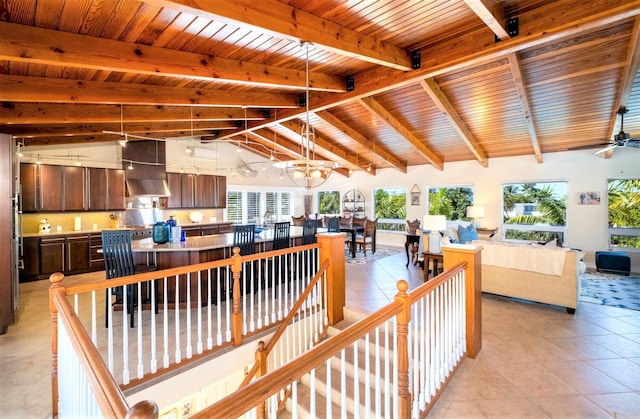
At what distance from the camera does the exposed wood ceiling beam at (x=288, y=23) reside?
2254 millimetres

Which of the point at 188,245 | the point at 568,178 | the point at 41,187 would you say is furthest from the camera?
the point at 568,178

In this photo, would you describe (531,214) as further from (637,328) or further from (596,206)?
(637,328)

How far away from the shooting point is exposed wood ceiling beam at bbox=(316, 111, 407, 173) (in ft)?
22.3

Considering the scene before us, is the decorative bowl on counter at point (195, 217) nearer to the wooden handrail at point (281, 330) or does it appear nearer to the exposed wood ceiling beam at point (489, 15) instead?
the wooden handrail at point (281, 330)

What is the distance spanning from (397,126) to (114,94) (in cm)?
507

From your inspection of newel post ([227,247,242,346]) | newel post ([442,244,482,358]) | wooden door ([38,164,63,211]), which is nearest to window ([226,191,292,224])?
wooden door ([38,164,63,211])

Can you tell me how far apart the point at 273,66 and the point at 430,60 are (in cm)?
207

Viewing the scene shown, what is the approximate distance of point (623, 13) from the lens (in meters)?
2.78

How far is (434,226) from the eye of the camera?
16.1 ft

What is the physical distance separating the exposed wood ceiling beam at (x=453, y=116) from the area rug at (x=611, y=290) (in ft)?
11.1

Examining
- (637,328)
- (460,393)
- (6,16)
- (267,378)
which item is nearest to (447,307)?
(460,393)

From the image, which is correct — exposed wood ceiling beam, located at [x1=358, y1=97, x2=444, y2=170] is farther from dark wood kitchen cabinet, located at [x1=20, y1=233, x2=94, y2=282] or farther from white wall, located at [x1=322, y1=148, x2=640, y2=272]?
dark wood kitchen cabinet, located at [x1=20, y1=233, x2=94, y2=282]

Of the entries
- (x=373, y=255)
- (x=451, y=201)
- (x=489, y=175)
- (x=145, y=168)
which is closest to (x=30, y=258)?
(x=145, y=168)

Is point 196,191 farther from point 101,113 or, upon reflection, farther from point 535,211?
point 535,211
